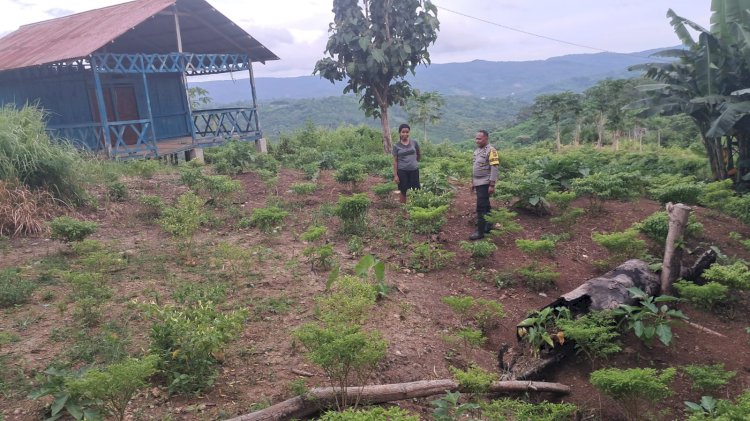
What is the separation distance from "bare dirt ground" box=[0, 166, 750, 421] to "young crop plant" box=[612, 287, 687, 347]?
188 mm

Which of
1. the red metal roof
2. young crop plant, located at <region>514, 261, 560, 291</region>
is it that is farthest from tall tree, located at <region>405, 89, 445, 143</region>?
young crop plant, located at <region>514, 261, 560, 291</region>

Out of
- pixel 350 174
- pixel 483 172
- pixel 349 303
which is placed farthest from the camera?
pixel 350 174

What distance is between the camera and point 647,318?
15.5 feet

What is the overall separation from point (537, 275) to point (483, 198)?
5.00 ft

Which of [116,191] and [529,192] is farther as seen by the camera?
[116,191]

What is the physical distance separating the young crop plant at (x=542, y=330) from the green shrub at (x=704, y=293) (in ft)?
3.89

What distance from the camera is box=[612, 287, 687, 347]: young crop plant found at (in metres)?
4.34

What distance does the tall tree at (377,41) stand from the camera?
1238 centimetres

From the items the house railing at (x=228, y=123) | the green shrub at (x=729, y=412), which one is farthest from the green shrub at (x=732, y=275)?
the house railing at (x=228, y=123)

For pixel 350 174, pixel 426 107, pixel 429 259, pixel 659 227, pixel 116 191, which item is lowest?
pixel 429 259

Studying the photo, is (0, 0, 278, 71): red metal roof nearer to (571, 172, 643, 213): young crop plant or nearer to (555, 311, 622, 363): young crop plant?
(571, 172, 643, 213): young crop plant

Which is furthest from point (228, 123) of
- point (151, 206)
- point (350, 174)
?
point (151, 206)

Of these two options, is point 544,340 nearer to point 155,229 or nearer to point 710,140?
point 155,229

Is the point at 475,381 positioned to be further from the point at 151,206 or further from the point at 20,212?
the point at 20,212
